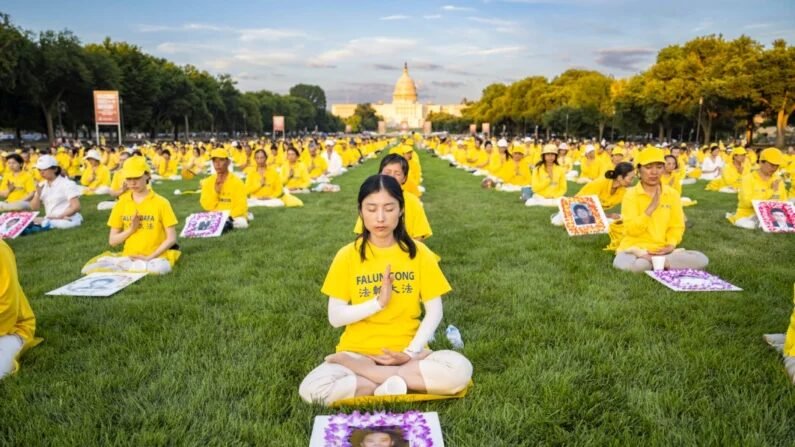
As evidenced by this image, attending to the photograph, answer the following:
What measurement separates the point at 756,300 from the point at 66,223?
1011cm

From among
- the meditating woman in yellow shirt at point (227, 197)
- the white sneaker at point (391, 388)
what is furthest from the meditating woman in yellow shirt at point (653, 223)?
the meditating woman in yellow shirt at point (227, 197)

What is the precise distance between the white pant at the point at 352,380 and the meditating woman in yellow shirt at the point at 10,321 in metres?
2.08

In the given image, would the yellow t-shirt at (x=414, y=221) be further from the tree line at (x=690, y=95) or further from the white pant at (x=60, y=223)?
the tree line at (x=690, y=95)

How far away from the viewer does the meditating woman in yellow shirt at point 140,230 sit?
6289mm

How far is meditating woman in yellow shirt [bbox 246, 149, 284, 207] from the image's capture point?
1205 cm

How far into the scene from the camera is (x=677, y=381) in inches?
143

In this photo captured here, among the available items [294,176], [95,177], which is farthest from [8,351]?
[95,177]

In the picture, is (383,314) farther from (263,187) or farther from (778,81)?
(778,81)

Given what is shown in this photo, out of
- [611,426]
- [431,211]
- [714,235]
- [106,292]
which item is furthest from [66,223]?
[714,235]

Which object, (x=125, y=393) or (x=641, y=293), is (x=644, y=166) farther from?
(x=125, y=393)

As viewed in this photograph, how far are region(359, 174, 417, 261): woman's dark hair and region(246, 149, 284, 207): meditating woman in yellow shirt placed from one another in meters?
8.94

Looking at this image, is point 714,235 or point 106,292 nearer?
point 106,292

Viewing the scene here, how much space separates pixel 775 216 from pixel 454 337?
7465 mm

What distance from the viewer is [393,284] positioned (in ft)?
11.4
